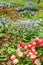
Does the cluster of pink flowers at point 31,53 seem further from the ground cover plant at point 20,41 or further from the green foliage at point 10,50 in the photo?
the green foliage at point 10,50

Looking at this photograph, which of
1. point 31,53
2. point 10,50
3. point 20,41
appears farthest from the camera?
point 20,41

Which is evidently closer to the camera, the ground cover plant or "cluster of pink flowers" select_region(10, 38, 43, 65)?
"cluster of pink flowers" select_region(10, 38, 43, 65)

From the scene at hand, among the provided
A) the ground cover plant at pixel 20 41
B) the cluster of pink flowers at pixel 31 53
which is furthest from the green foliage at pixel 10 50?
the cluster of pink flowers at pixel 31 53

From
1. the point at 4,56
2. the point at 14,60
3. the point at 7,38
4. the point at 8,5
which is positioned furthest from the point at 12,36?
the point at 8,5

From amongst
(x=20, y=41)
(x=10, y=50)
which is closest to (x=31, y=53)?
(x=10, y=50)

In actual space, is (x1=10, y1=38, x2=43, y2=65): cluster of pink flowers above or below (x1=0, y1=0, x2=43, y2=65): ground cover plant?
above

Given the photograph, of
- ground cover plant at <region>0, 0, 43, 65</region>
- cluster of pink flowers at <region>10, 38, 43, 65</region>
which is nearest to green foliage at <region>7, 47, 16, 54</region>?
ground cover plant at <region>0, 0, 43, 65</region>

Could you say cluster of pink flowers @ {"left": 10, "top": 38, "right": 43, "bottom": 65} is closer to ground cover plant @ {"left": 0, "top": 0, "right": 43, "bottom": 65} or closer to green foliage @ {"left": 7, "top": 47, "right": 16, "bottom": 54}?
ground cover plant @ {"left": 0, "top": 0, "right": 43, "bottom": 65}

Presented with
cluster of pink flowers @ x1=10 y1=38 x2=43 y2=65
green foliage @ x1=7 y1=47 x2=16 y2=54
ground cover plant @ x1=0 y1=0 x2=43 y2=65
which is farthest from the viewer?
green foliage @ x1=7 y1=47 x2=16 y2=54

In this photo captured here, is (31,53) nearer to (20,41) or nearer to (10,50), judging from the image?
(10,50)

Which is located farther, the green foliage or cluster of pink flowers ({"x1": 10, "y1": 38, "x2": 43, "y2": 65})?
the green foliage

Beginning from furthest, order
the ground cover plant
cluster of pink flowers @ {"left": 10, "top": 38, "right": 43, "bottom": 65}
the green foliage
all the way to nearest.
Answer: the green foliage → the ground cover plant → cluster of pink flowers @ {"left": 10, "top": 38, "right": 43, "bottom": 65}

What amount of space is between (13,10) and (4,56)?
5.93 metres

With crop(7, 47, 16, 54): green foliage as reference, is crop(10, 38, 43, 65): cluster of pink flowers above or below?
above
